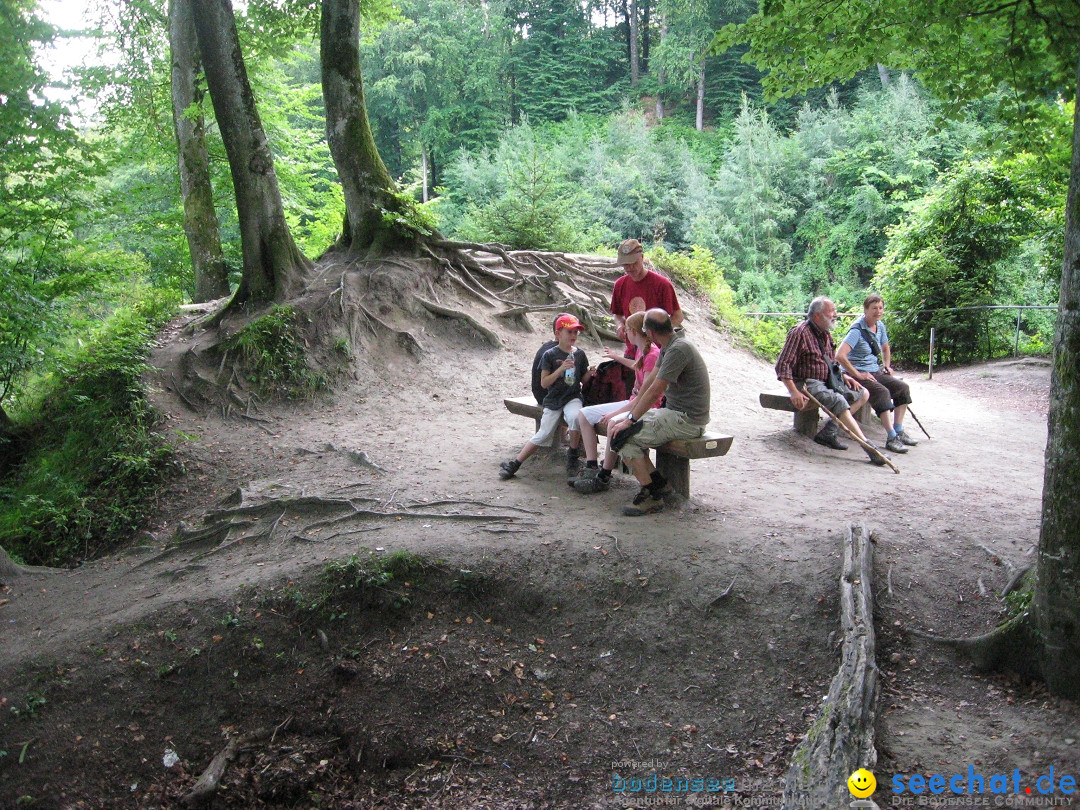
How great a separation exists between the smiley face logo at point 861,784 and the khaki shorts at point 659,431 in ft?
9.52

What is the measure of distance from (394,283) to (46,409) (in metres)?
4.92

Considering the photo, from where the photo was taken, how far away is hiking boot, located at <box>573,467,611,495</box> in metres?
6.36

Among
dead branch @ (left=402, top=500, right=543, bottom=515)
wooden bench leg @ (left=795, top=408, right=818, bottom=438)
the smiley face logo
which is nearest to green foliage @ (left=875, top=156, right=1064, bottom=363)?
wooden bench leg @ (left=795, top=408, right=818, bottom=438)

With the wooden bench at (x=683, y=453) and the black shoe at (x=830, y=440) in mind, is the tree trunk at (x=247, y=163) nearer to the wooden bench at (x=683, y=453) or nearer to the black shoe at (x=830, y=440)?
the wooden bench at (x=683, y=453)

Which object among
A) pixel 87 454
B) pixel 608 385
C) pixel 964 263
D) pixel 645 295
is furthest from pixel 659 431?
pixel 964 263

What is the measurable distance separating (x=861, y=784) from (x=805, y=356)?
17.7 ft

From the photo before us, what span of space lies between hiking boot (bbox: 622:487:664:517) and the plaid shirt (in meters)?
2.66

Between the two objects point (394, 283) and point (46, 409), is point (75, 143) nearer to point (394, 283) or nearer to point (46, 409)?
point (46, 409)

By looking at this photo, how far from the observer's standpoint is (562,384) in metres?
6.63

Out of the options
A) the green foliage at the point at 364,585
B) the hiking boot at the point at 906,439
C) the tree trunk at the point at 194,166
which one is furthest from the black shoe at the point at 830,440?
the tree trunk at the point at 194,166

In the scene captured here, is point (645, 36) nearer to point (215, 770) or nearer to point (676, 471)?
point (676, 471)

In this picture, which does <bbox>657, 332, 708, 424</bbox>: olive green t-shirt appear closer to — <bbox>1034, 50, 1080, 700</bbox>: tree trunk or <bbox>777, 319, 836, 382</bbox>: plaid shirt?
<bbox>1034, 50, 1080, 700</bbox>: tree trunk

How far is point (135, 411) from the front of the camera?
28.9 ft

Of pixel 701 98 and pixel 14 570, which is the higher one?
pixel 701 98
